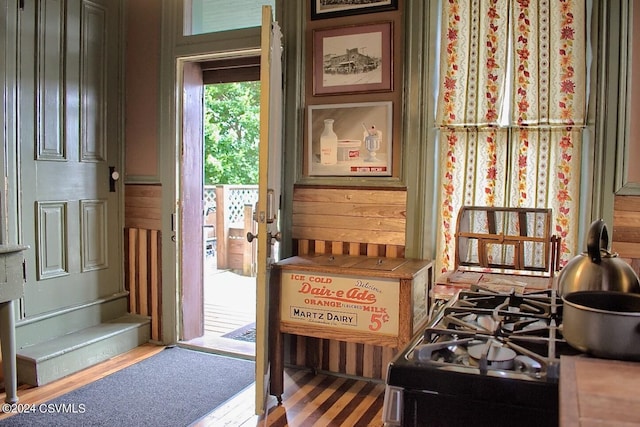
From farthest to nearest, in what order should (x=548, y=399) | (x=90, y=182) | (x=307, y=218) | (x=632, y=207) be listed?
1. (x=90, y=182)
2. (x=307, y=218)
3. (x=632, y=207)
4. (x=548, y=399)

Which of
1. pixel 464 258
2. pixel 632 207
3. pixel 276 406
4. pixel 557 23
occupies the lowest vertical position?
pixel 276 406

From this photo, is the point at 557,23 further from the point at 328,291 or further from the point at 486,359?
the point at 486,359

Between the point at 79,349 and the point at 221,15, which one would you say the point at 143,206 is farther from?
the point at 221,15

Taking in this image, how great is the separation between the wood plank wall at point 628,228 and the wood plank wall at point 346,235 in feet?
3.58

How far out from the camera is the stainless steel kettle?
51.7 inches

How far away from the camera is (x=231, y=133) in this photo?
10531 mm

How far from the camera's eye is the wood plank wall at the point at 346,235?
10.2 feet

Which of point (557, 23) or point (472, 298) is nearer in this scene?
point (472, 298)

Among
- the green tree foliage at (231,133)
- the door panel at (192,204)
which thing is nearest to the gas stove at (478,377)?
the door panel at (192,204)

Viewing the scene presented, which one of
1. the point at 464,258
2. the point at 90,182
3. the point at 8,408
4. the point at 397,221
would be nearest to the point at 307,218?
the point at 397,221

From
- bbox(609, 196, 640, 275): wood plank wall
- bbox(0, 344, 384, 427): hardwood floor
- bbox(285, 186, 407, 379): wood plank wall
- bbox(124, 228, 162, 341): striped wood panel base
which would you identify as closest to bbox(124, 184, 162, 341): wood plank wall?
bbox(124, 228, 162, 341): striped wood panel base

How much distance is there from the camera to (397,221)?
10.2 feet

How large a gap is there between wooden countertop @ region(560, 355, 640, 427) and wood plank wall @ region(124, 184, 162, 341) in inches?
128

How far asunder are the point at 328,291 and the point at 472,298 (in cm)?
117
